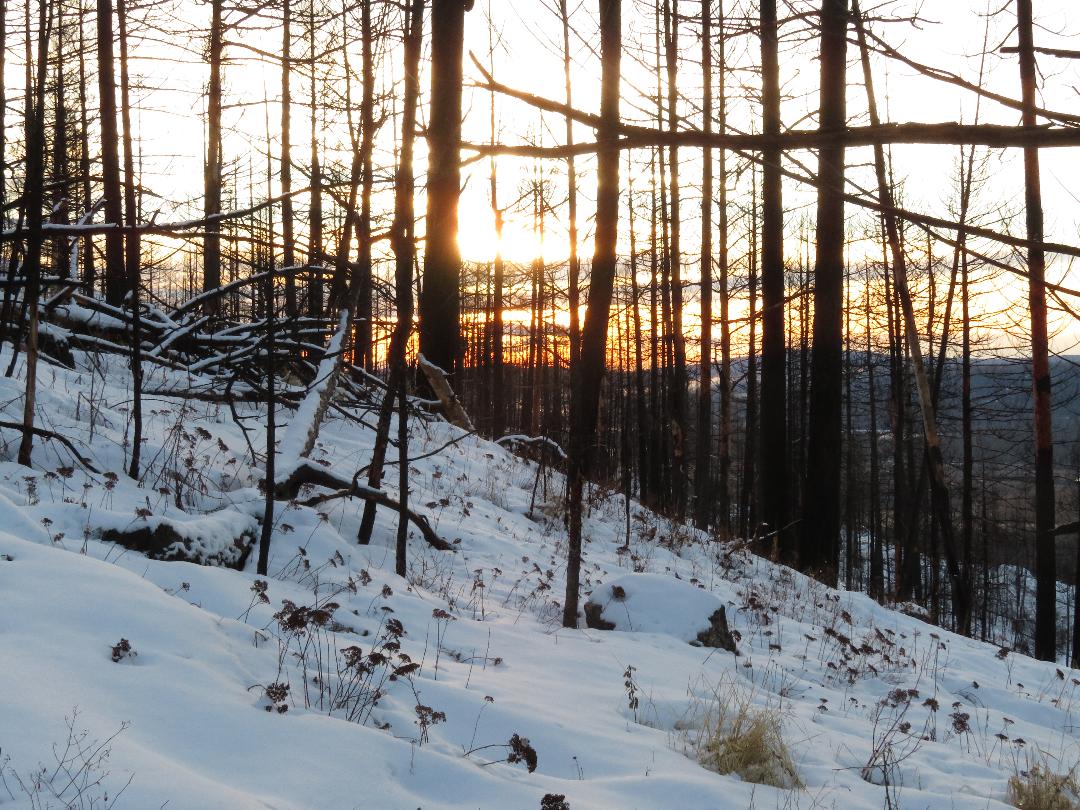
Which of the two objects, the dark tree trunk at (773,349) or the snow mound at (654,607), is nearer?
the snow mound at (654,607)

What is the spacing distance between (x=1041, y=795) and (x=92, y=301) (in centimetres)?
844

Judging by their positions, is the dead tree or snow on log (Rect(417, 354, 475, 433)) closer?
the dead tree

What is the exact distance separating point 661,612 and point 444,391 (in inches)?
198

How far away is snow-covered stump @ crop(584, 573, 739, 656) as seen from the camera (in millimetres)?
5602

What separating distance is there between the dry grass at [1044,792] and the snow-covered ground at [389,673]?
0.15m

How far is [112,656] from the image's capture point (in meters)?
2.73

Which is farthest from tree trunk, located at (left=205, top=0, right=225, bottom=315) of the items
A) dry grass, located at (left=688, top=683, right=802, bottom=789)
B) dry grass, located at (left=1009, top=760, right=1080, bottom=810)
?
dry grass, located at (left=1009, top=760, right=1080, bottom=810)

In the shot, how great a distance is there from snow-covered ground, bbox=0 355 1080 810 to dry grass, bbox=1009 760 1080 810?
0.15 metres

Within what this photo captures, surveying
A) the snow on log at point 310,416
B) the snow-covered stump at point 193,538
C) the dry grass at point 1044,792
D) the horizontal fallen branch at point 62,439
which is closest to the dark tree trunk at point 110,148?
the horizontal fallen branch at point 62,439

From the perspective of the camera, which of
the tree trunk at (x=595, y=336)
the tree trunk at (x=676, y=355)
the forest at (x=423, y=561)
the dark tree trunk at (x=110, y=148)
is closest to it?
the forest at (x=423, y=561)

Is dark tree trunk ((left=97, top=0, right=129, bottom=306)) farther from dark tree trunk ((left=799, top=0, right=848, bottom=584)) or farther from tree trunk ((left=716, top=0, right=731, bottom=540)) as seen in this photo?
tree trunk ((left=716, top=0, right=731, bottom=540))

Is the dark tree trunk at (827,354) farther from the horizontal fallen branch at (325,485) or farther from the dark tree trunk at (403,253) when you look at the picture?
the dark tree trunk at (403,253)

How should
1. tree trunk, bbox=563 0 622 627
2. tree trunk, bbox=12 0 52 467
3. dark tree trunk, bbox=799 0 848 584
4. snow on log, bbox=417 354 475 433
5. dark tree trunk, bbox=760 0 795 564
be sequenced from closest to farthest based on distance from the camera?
1. tree trunk, bbox=12 0 52 467
2. tree trunk, bbox=563 0 622 627
3. snow on log, bbox=417 354 475 433
4. dark tree trunk, bbox=799 0 848 584
5. dark tree trunk, bbox=760 0 795 564

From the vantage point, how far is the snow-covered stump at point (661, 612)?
18.4 ft
